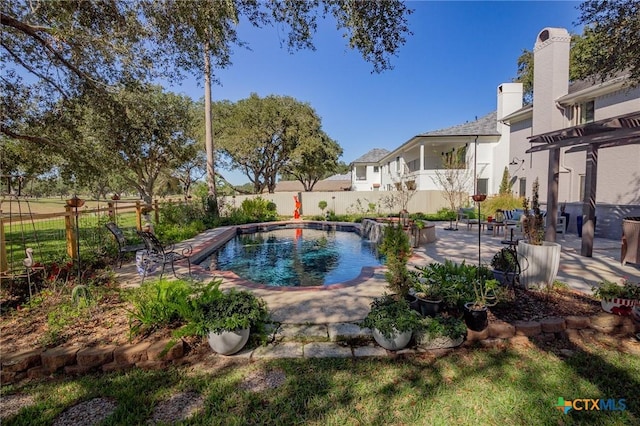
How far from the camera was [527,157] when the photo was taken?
15.7m

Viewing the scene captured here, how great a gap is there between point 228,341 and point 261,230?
1188 centimetres

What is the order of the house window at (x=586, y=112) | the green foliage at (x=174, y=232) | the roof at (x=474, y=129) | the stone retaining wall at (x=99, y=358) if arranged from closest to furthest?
the stone retaining wall at (x=99, y=358), the green foliage at (x=174, y=232), the house window at (x=586, y=112), the roof at (x=474, y=129)

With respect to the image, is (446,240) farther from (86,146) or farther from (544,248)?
(86,146)

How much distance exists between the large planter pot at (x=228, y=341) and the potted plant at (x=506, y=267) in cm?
366

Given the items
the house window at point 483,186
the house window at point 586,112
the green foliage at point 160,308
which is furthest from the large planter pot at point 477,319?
the house window at point 483,186

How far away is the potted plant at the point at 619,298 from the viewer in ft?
11.6

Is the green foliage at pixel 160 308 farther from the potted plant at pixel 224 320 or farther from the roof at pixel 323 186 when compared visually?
the roof at pixel 323 186

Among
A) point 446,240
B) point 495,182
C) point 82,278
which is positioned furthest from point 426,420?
point 495,182

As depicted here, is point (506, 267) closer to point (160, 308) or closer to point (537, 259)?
point (537, 259)

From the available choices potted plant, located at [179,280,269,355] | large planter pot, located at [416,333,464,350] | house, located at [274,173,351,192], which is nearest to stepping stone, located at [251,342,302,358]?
potted plant, located at [179,280,269,355]

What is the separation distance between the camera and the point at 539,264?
4535 mm

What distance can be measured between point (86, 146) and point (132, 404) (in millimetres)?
6947

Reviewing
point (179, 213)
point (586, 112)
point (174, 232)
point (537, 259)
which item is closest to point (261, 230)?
point (179, 213)

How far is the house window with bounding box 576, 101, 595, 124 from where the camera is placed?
40.7ft
